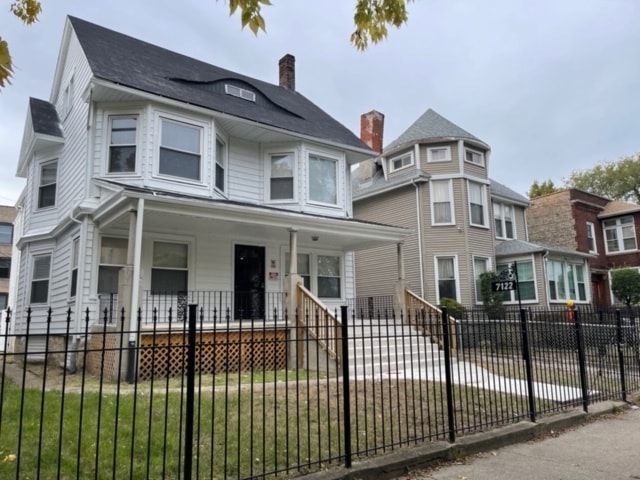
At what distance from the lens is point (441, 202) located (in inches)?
763

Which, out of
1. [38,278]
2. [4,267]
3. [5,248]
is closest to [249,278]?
[38,278]

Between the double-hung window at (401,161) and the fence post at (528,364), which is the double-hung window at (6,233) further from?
the fence post at (528,364)

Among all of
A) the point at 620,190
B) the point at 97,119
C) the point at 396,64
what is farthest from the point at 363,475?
the point at 620,190

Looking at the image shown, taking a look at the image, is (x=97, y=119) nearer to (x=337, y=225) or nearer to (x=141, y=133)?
(x=141, y=133)

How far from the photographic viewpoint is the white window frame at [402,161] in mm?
20453

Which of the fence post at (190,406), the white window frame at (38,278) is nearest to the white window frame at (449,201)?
the white window frame at (38,278)

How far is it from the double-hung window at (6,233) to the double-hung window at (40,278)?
24871mm

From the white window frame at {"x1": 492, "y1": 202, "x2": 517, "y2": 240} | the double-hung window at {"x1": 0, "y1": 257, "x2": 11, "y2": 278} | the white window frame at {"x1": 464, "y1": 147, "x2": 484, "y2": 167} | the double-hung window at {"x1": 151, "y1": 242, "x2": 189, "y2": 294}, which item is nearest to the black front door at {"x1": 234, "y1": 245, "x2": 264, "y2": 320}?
the double-hung window at {"x1": 151, "y1": 242, "x2": 189, "y2": 294}

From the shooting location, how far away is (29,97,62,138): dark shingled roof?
45.2ft

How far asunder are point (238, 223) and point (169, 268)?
2383 mm

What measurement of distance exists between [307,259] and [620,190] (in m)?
42.2

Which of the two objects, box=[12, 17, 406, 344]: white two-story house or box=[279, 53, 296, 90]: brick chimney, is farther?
box=[279, 53, 296, 90]: brick chimney

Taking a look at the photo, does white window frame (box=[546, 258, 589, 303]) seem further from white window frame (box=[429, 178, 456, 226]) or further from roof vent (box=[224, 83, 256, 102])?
roof vent (box=[224, 83, 256, 102])

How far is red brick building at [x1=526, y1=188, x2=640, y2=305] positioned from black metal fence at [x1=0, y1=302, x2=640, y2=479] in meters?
15.7
